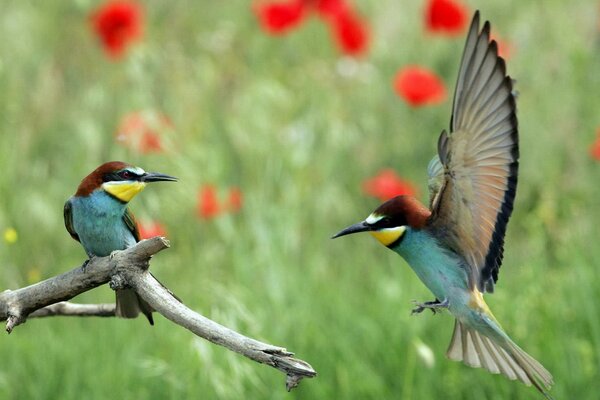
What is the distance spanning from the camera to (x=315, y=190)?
489cm

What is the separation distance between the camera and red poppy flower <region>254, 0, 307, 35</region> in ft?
15.5

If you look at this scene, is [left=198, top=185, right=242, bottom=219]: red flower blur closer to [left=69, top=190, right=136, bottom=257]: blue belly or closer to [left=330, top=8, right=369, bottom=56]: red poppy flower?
[left=330, top=8, right=369, bottom=56]: red poppy flower

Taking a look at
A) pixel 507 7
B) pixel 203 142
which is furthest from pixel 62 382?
pixel 507 7

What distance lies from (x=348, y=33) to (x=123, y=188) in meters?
2.75

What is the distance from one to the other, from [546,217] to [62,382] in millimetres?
1855

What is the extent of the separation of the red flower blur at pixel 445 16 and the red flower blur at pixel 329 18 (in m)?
0.29

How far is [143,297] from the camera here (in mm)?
1842

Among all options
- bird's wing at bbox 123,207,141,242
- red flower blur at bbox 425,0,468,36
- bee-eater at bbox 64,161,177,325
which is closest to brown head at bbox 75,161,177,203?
bee-eater at bbox 64,161,177,325

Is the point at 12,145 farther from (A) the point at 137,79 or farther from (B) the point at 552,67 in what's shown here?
(B) the point at 552,67

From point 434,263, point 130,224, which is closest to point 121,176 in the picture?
point 130,224

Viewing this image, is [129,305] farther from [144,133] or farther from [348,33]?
[348,33]

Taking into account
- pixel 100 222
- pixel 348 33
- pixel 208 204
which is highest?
pixel 348 33

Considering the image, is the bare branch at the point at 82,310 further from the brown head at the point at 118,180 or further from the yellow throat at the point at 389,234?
the yellow throat at the point at 389,234

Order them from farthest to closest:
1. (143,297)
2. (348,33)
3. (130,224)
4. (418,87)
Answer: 1. (348,33)
2. (418,87)
3. (130,224)
4. (143,297)
